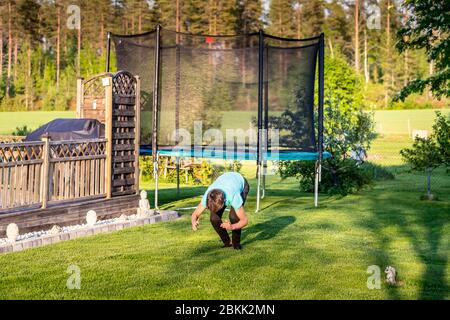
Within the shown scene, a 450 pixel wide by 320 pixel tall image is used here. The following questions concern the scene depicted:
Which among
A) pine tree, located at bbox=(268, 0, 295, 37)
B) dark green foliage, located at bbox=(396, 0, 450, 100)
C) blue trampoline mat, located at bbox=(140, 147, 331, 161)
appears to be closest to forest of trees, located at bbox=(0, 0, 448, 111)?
pine tree, located at bbox=(268, 0, 295, 37)

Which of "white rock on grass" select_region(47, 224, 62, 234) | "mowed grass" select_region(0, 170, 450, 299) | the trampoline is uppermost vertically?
the trampoline

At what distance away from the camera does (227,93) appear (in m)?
14.4

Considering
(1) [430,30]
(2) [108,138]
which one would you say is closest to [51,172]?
(2) [108,138]

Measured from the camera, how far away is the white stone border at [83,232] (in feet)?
29.9

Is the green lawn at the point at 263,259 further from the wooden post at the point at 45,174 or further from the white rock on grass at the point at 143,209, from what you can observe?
the wooden post at the point at 45,174

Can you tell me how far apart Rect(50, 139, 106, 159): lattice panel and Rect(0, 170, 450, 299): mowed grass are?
1.42m

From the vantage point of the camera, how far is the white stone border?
9.11 metres

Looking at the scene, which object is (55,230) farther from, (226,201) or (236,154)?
(236,154)

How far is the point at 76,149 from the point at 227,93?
13.7 feet

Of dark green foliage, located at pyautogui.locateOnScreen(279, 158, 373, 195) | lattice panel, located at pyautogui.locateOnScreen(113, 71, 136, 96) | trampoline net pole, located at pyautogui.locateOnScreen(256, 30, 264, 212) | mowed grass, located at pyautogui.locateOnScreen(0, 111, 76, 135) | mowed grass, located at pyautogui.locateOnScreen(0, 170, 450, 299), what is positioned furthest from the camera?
mowed grass, located at pyautogui.locateOnScreen(0, 111, 76, 135)

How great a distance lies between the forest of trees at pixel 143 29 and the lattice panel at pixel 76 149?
4839cm

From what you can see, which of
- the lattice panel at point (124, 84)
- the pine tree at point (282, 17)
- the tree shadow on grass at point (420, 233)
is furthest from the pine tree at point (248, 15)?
the lattice panel at point (124, 84)

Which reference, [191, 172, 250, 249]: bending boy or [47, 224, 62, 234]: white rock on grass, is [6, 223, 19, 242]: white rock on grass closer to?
[47, 224, 62, 234]: white rock on grass
